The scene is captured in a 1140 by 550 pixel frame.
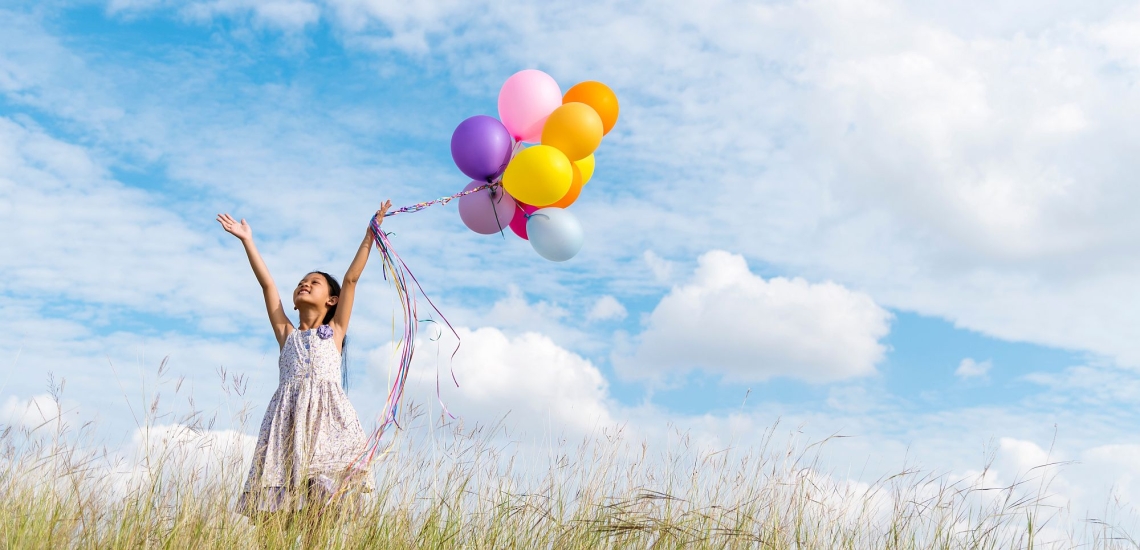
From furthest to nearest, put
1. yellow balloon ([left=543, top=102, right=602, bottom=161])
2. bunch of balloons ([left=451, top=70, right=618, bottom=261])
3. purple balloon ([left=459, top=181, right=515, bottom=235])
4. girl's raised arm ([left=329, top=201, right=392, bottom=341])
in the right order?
purple balloon ([left=459, top=181, right=515, bottom=235]), yellow balloon ([left=543, top=102, right=602, bottom=161]), bunch of balloons ([left=451, top=70, right=618, bottom=261]), girl's raised arm ([left=329, top=201, right=392, bottom=341])

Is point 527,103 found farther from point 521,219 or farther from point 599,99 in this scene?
point 521,219

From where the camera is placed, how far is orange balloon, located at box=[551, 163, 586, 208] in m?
4.79

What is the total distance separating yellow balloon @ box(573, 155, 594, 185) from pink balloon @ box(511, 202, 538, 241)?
1.21 feet

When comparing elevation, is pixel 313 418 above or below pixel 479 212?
below

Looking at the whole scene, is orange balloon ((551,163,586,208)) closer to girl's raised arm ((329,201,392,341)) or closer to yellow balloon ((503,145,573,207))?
yellow balloon ((503,145,573,207))

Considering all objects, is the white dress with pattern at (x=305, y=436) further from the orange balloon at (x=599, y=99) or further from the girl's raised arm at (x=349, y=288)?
the orange balloon at (x=599, y=99)

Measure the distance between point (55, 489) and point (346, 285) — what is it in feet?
4.89

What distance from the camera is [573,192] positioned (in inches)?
190

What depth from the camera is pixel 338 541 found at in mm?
3441

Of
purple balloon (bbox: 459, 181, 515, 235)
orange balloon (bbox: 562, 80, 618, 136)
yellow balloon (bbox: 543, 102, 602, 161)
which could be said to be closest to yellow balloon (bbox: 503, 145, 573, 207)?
yellow balloon (bbox: 543, 102, 602, 161)

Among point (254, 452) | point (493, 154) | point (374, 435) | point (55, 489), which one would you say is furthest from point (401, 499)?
point (493, 154)

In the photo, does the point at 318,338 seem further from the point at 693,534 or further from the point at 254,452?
the point at 693,534

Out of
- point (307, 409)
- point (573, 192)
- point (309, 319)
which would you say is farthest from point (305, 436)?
point (573, 192)

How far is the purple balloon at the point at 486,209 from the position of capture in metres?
4.62
